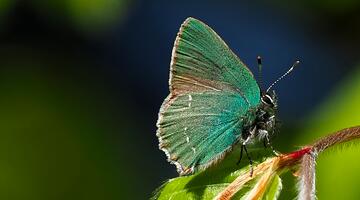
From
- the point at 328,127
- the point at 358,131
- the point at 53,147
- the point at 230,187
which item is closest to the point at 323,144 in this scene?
the point at 358,131

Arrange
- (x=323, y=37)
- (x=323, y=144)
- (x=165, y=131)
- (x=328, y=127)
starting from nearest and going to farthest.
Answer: (x=323, y=144) < (x=165, y=131) < (x=328, y=127) < (x=323, y=37)

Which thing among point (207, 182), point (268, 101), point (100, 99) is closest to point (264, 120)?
point (268, 101)

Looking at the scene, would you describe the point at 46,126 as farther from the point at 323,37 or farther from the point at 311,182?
the point at 311,182

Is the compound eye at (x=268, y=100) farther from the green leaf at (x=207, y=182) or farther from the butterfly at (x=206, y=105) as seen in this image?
the green leaf at (x=207, y=182)

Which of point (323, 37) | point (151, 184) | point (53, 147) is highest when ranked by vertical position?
point (323, 37)

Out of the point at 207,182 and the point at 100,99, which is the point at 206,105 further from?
the point at 100,99

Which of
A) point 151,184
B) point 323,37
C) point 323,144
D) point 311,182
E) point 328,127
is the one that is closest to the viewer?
point 311,182

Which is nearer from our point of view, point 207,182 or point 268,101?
point 207,182
